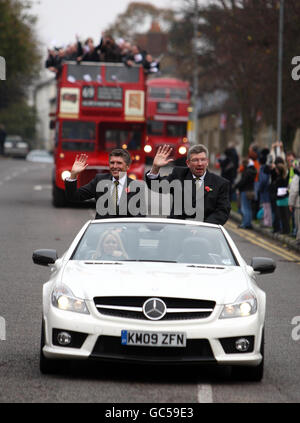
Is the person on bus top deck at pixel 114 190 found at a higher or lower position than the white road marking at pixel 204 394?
higher

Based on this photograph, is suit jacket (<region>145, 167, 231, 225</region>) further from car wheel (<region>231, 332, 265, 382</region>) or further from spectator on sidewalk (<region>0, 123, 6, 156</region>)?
spectator on sidewalk (<region>0, 123, 6, 156</region>)

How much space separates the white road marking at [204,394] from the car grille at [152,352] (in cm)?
21

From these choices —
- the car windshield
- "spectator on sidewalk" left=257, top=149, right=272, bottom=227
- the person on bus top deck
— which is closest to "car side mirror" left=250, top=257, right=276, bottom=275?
the car windshield

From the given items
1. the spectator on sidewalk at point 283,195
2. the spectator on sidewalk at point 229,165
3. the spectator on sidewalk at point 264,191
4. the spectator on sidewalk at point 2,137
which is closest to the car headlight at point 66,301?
the spectator on sidewalk at point 283,195

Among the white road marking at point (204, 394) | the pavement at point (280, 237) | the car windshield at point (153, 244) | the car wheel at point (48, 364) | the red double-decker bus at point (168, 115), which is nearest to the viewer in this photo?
the white road marking at point (204, 394)

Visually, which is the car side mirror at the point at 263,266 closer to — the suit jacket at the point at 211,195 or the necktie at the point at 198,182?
the suit jacket at the point at 211,195

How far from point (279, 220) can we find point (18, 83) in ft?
218

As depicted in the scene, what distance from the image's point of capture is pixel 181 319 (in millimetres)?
7762

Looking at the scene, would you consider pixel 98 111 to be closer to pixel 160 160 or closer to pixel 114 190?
pixel 160 160

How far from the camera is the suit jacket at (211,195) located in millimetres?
10305

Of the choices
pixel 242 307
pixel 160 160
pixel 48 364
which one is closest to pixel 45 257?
pixel 48 364

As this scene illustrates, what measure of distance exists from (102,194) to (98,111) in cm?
1967

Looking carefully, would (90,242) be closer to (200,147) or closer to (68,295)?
(68,295)

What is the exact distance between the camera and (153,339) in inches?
302
